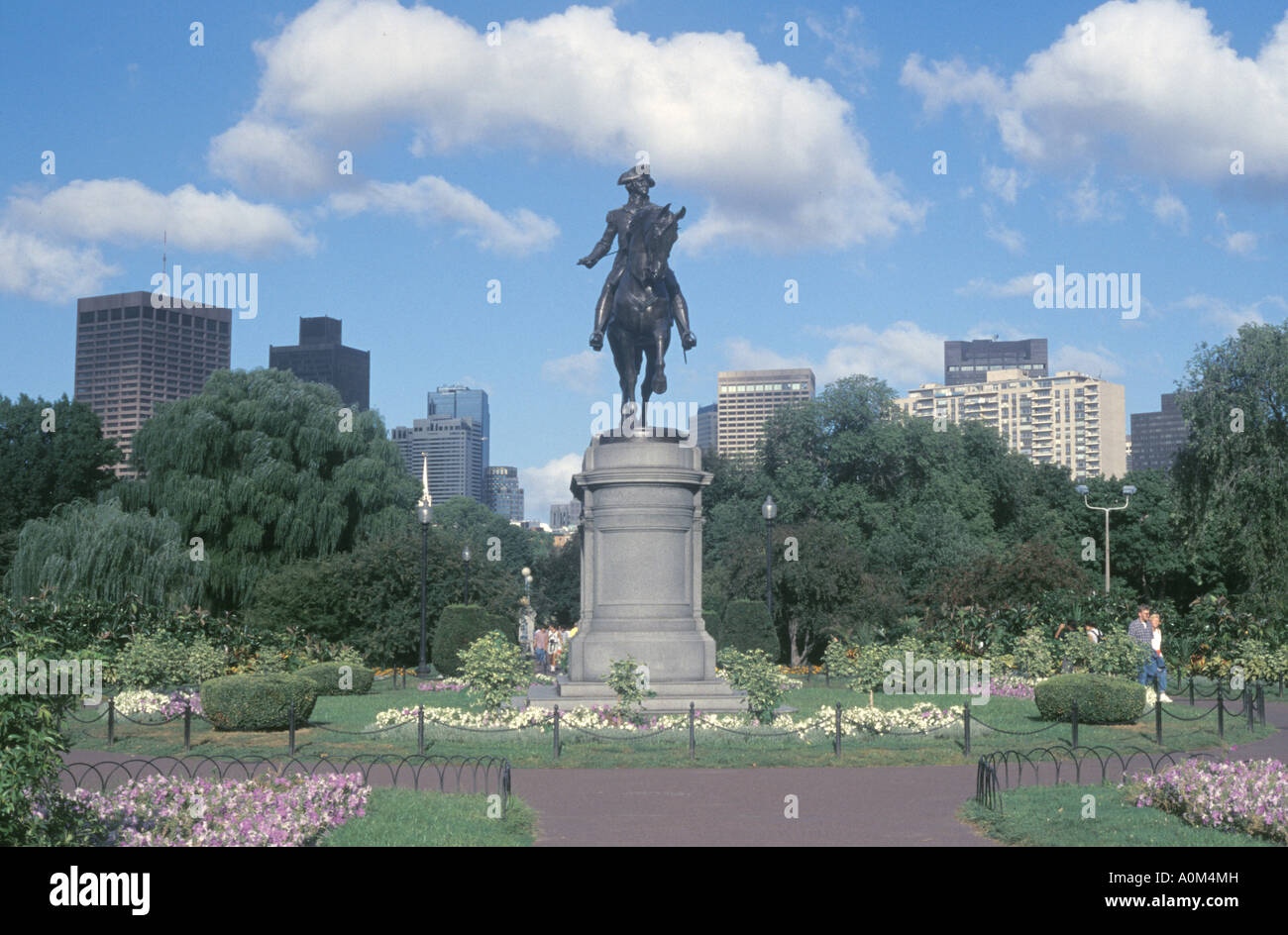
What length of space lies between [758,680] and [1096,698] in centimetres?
553

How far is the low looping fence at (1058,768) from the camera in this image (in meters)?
12.9

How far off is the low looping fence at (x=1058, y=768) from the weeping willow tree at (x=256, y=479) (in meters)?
31.4

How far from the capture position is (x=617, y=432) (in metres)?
22.3

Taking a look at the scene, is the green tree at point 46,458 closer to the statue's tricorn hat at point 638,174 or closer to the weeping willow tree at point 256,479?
the weeping willow tree at point 256,479

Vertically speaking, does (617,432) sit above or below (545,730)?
above

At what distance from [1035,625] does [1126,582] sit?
3908 centimetres

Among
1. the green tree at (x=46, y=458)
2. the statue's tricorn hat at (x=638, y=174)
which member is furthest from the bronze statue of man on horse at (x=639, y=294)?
the green tree at (x=46, y=458)

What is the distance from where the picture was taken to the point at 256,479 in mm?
43438

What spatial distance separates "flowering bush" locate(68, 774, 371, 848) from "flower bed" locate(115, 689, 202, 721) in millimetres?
10729

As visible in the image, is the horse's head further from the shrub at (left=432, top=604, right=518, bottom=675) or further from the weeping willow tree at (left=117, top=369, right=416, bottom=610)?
the weeping willow tree at (left=117, top=369, right=416, bottom=610)

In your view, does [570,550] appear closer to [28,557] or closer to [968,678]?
[28,557]

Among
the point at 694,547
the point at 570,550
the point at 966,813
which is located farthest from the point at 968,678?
the point at 570,550

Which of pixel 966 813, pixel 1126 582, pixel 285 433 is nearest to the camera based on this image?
pixel 966 813

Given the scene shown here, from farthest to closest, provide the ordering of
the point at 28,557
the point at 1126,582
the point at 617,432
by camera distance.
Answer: the point at 1126,582 < the point at 28,557 < the point at 617,432
